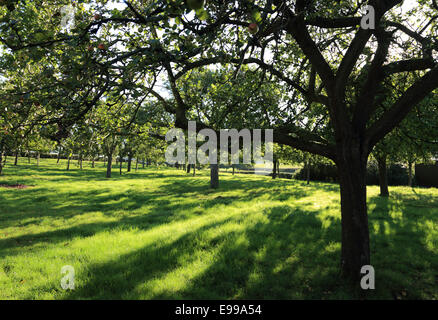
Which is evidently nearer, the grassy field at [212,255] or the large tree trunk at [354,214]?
the grassy field at [212,255]

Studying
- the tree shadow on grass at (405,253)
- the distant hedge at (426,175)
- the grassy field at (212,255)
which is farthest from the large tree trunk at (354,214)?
the distant hedge at (426,175)

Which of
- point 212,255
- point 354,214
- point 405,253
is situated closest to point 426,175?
point 405,253

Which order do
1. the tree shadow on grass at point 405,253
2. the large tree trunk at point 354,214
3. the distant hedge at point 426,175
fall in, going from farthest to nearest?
the distant hedge at point 426,175, the large tree trunk at point 354,214, the tree shadow on grass at point 405,253

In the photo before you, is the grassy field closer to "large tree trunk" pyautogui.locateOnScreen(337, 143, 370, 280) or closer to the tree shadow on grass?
the tree shadow on grass

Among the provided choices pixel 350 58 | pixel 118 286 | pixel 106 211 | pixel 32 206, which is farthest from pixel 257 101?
pixel 32 206

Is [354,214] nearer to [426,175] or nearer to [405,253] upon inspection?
[405,253]

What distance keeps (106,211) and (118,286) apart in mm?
9057

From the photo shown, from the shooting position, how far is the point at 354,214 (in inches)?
216

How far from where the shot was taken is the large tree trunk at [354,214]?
5.43m

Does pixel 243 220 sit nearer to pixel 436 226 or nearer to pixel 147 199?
pixel 436 226

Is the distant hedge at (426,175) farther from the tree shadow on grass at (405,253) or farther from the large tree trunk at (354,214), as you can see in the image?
the large tree trunk at (354,214)

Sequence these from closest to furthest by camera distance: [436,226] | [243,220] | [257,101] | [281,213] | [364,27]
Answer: [364,27] < [257,101] < [436,226] < [243,220] < [281,213]

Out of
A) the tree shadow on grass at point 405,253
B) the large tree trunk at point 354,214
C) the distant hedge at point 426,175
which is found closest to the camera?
the tree shadow on grass at point 405,253

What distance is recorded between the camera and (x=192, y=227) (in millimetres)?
9266
